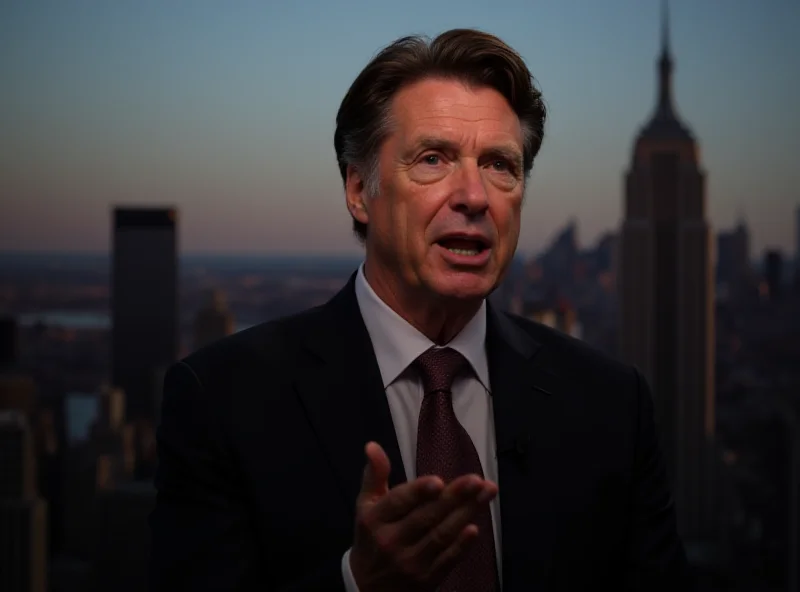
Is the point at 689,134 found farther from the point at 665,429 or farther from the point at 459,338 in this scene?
the point at 459,338

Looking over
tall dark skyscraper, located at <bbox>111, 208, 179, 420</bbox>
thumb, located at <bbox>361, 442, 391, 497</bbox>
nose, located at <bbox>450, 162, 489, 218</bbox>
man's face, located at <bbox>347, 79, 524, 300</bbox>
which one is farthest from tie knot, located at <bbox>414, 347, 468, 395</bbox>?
tall dark skyscraper, located at <bbox>111, 208, 179, 420</bbox>

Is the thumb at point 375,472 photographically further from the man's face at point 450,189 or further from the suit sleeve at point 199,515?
the man's face at point 450,189

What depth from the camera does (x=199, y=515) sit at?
127 cm

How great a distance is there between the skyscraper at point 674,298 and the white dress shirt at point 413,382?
451 cm

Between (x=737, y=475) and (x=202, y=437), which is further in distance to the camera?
(x=737, y=475)

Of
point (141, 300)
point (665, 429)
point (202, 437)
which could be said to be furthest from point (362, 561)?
point (665, 429)

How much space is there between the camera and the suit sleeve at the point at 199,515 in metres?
1.24

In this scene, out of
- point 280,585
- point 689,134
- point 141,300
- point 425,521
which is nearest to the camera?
point 425,521

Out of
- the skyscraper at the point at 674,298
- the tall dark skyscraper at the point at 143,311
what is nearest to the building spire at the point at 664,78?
the skyscraper at the point at 674,298

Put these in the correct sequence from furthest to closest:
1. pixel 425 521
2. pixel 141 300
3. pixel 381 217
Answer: pixel 141 300, pixel 381 217, pixel 425 521

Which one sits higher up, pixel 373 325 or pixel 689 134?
pixel 689 134

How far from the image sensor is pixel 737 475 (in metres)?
5.99

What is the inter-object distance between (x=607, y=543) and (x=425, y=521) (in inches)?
20.3

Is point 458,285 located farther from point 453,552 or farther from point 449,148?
point 453,552
